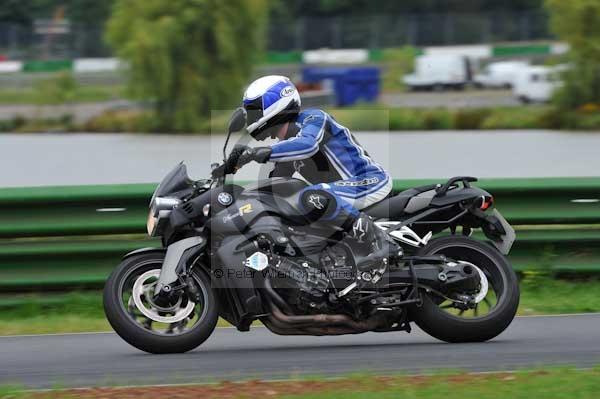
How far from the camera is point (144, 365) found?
22.4 ft

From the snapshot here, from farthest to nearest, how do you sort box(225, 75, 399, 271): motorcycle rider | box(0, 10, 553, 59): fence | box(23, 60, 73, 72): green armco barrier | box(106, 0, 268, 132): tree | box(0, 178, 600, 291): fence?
box(0, 10, 553, 59): fence, box(23, 60, 73, 72): green armco barrier, box(106, 0, 268, 132): tree, box(0, 178, 600, 291): fence, box(225, 75, 399, 271): motorcycle rider

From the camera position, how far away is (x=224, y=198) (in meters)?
7.15

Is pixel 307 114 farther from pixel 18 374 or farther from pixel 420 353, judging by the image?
pixel 18 374

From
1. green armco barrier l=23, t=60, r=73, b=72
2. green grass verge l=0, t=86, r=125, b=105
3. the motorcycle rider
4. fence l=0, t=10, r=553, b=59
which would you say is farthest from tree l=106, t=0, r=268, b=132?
the motorcycle rider

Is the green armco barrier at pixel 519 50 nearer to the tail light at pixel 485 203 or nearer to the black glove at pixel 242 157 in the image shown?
the tail light at pixel 485 203

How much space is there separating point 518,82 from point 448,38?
9.33 metres

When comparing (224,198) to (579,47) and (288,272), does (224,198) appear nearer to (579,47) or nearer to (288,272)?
(288,272)

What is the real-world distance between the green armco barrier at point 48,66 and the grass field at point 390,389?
33.9 metres

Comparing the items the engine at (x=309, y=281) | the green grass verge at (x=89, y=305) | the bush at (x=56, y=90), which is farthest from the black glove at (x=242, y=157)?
the bush at (x=56, y=90)

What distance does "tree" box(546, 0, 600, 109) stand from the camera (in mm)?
29750

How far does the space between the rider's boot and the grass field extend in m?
1.10

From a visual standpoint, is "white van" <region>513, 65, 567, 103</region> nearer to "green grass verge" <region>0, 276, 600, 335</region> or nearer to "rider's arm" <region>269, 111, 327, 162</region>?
"green grass verge" <region>0, 276, 600, 335</region>

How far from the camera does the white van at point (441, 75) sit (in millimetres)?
39312

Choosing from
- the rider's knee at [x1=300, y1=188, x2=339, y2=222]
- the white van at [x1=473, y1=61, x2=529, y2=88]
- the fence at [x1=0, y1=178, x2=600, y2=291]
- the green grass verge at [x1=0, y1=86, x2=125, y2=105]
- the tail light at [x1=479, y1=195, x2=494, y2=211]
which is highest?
the rider's knee at [x1=300, y1=188, x2=339, y2=222]
